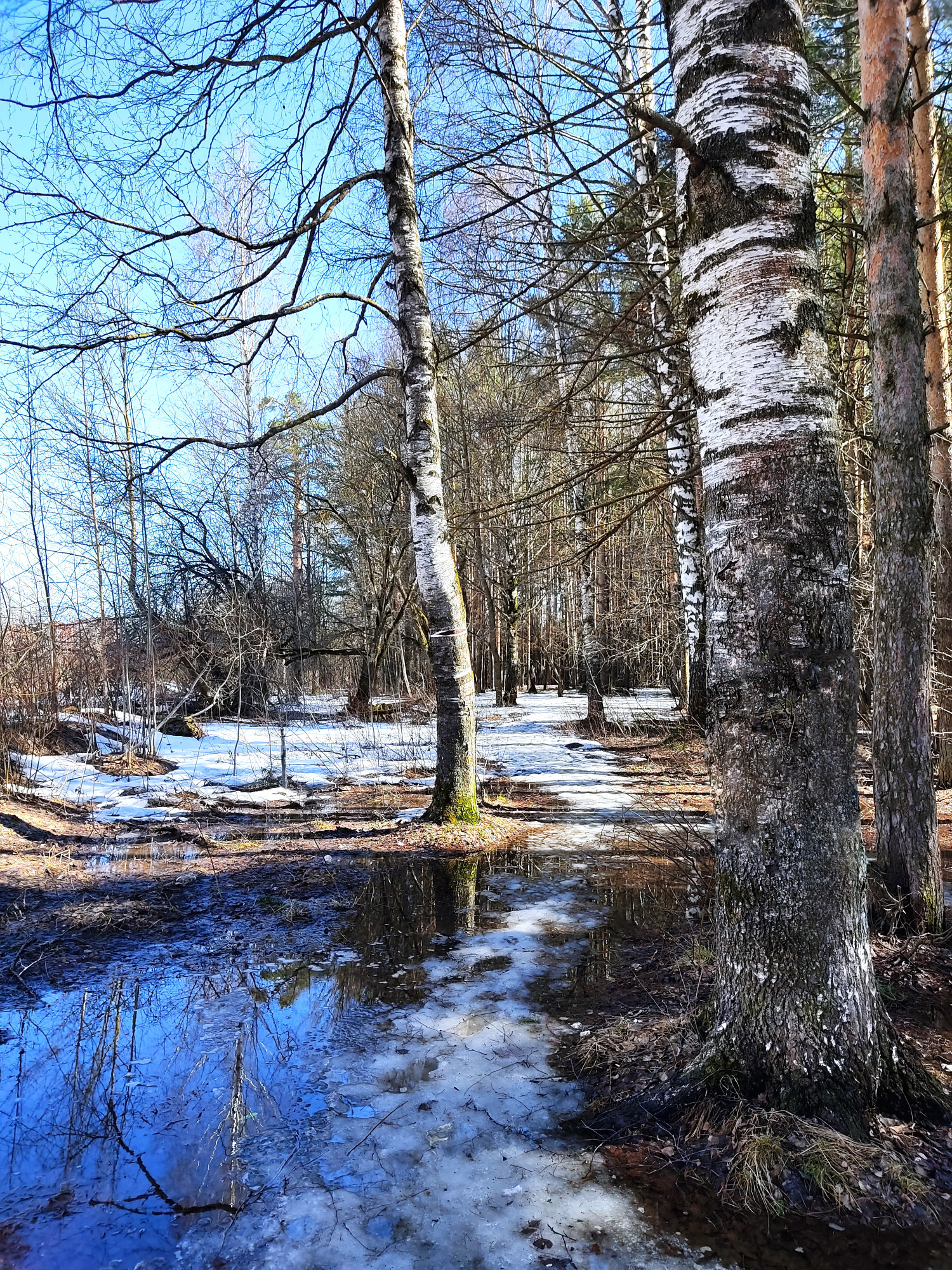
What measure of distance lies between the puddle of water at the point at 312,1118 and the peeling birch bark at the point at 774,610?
75cm

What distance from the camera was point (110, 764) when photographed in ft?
32.0

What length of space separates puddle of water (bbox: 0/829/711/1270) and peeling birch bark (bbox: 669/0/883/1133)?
2.46 feet

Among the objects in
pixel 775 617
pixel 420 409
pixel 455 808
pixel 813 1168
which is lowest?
pixel 813 1168

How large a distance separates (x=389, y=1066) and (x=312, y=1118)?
Answer: 17.5 inches

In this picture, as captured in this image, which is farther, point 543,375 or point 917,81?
point 917,81

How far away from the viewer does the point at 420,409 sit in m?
6.51

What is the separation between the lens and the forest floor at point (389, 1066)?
1.98 meters

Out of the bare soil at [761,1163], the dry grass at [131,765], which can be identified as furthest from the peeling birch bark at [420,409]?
the dry grass at [131,765]

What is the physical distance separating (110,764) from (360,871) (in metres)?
5.63

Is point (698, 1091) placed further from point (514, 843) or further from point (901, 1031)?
point (514, 843)

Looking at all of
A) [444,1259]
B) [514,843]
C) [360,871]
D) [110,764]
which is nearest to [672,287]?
[514,843]

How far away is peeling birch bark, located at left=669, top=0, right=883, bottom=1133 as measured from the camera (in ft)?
7.41

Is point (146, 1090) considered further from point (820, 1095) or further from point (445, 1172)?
point (820, 1095)

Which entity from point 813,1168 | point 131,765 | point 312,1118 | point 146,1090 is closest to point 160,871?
point 146,1090
